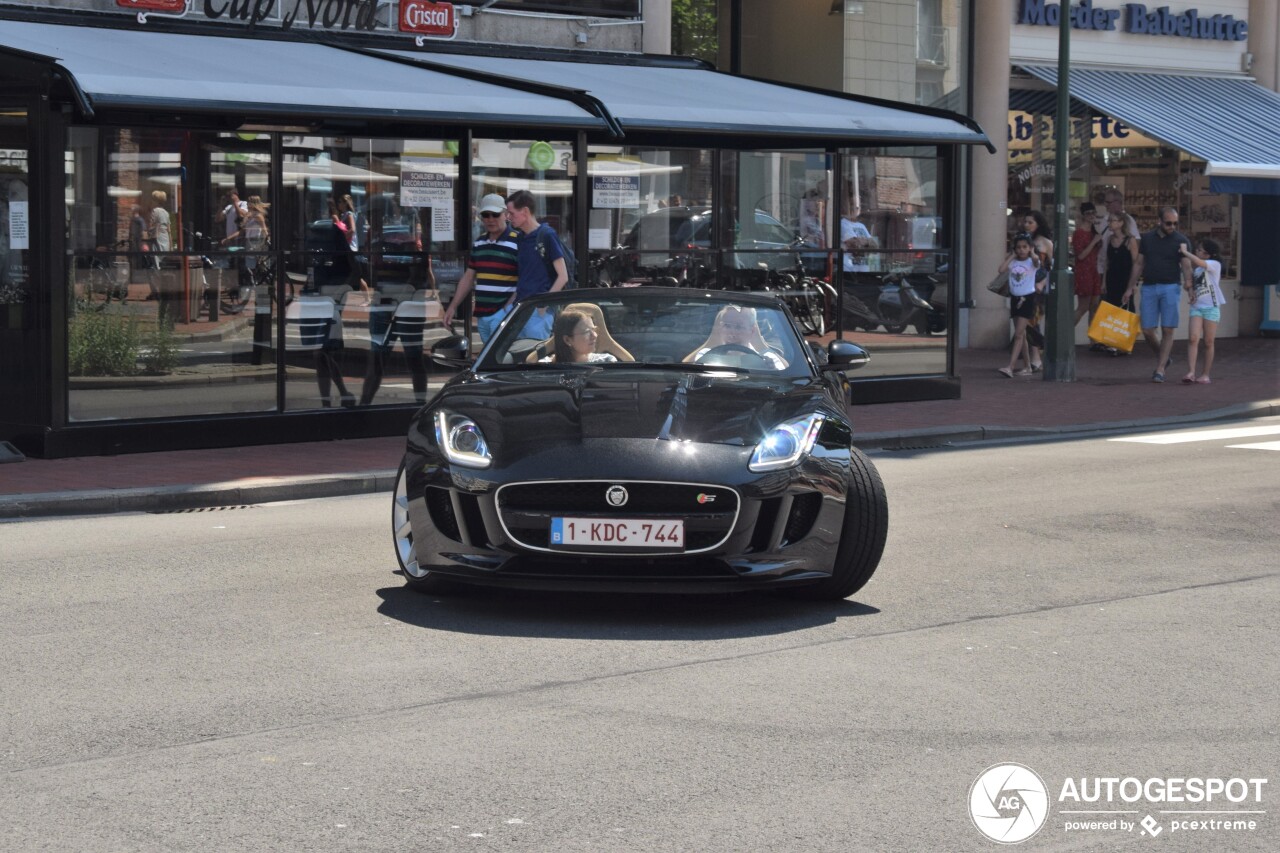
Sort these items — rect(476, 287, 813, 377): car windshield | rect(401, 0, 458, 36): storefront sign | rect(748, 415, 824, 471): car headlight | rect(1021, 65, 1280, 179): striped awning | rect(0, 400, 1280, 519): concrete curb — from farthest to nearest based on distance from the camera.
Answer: rect(1021, 65, 1280, 179): striped awning < rect(401, 0, 458, 36): storefront sign < rect(0, 400, 1280, 519): concrete curb < rect(476, 287, 813, 377): car windshield < rect(748, 415, 824, 471): car headlight

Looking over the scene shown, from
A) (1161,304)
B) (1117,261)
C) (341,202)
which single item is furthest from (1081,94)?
(341,202)

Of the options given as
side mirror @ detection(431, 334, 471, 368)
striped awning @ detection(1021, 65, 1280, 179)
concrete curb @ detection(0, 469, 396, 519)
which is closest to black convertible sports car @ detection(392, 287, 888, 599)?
side mirror @ detection(431, 334, 471, 368)

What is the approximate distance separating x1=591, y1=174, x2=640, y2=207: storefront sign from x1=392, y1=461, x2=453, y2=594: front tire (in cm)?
962

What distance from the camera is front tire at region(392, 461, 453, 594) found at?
777cm

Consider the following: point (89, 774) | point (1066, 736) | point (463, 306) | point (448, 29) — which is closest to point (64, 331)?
point (463, 306)

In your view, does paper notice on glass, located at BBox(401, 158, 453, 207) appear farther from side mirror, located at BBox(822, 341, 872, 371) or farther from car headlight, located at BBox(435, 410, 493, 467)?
car headlight, located at BBox(435, 410, 493, 467)

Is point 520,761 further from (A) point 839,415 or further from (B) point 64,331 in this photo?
(B) point 64,331

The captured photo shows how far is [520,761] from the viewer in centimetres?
541

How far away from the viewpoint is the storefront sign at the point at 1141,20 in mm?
25984

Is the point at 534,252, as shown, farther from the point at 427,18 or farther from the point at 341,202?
the point at 427,18

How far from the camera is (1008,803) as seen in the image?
5.05m

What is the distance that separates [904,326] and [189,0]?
759 cm

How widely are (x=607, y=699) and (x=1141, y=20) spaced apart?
2345 centimetres

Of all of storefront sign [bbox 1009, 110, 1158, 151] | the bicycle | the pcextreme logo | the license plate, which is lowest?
the pcextreme logo
